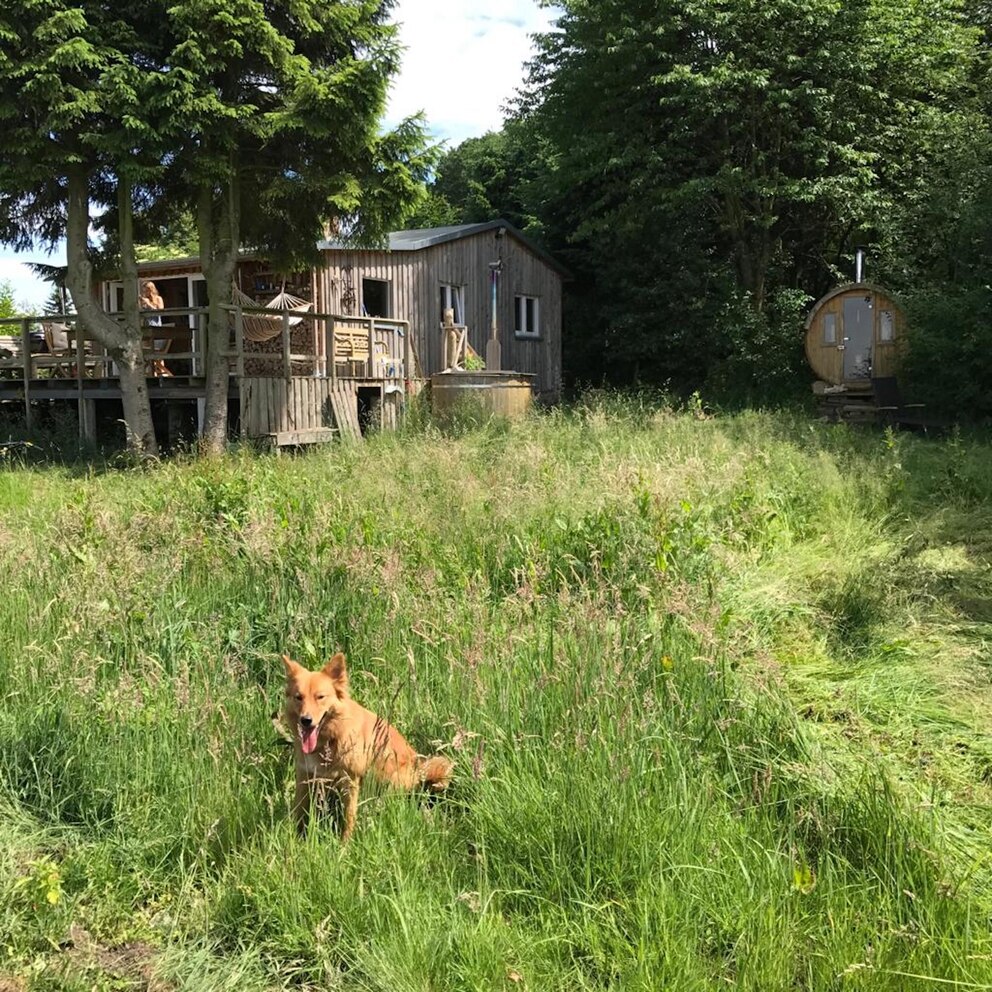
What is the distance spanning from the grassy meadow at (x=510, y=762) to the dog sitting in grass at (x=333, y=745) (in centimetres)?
9

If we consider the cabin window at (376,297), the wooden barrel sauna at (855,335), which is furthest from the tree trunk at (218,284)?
the wooden barrel sauna at (855,335)

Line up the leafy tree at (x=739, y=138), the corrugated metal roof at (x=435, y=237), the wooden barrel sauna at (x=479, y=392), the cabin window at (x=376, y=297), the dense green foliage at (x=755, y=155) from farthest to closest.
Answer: the cabin window at (x=376, y=297), the corrugated metal roof at (x=435, y=237), the leafy tree at (x=739, y=138), the dense green foliage at (x=755, y=155), the wooden barrel sauna at (x=479, y=392)

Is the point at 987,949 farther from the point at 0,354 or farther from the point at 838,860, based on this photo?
the point at 0,354

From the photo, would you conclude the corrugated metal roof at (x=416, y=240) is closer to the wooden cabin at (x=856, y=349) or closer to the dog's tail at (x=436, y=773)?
the wooden cabin at (x=856, y=349)

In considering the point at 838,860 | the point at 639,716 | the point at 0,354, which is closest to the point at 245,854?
the point at 639,716

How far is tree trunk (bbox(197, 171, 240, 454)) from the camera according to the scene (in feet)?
41.8

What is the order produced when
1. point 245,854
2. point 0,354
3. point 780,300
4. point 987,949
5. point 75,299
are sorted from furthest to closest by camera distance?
point 780,300 → point 0,354 → point 75,299 → point 245,854 → point 987,949

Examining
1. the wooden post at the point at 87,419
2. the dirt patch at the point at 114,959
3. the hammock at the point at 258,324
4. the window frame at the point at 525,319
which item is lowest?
the dirt patch at the point at 114,959

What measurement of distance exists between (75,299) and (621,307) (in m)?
14.9

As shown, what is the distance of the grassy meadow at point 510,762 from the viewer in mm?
2387

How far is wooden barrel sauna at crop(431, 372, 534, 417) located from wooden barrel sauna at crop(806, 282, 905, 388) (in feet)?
20.9

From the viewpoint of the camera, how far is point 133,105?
10477 millimetres

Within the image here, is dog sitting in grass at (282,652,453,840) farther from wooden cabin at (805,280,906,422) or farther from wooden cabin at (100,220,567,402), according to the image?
wooden cabin at (100,220,567,402)

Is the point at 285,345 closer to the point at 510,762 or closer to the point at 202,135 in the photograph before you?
the point at 202,135
